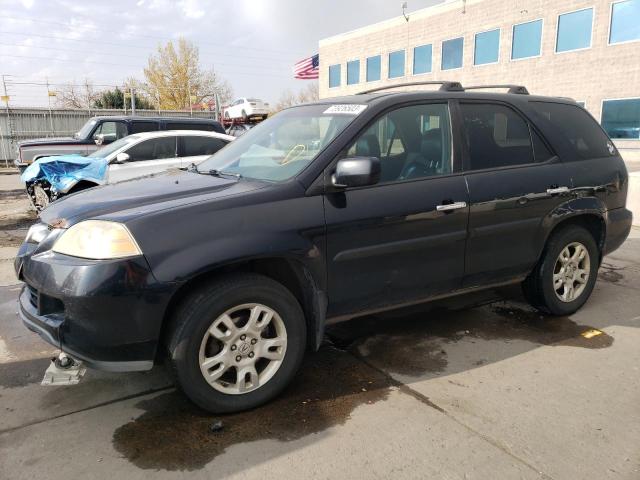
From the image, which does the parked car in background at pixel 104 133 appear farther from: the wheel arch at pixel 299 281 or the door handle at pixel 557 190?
the wheel arch at pixel 299 281

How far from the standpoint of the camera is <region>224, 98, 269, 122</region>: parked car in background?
26120mm

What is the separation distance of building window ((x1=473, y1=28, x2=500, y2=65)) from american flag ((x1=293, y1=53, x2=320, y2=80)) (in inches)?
640

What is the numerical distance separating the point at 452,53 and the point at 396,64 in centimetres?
486

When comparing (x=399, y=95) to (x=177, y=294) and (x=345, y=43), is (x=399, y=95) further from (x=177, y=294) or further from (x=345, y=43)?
(x=345, y=43)

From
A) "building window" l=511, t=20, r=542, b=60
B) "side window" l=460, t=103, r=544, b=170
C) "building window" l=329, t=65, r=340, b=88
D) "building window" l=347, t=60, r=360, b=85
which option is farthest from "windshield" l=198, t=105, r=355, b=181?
"building window" l=329, t=65, r=340, b=88

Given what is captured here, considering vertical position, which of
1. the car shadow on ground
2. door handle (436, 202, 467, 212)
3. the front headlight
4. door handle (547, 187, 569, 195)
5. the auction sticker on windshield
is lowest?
the car shadow on ground

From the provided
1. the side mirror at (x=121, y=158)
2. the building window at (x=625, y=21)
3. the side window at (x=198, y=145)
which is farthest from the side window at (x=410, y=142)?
the building window at (x=625, y=21)

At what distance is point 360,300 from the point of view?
3.31m

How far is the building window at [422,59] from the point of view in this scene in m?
32.2

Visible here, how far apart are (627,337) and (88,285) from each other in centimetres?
391

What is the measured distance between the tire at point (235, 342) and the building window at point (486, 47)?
28.9 m

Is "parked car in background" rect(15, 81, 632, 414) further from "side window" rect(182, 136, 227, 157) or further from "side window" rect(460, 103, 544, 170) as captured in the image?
"side window" rect(182, 136, 227, 157)

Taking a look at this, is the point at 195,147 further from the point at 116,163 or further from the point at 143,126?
the point at 143,126

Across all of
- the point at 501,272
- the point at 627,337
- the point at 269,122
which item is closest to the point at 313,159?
the point at 269,122
